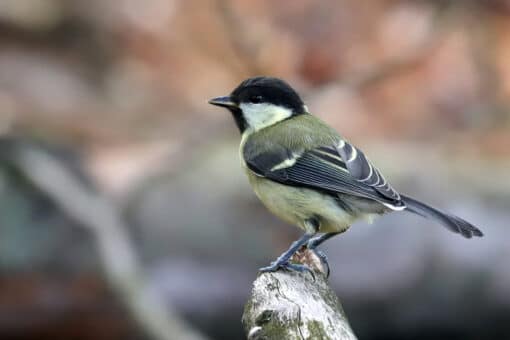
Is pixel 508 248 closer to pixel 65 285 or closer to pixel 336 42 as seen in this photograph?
pixel 65 285

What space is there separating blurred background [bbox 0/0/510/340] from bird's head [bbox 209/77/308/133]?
132 centimetres

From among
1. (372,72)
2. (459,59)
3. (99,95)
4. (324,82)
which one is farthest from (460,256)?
(99,95)

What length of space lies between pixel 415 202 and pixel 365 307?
1.62 metres

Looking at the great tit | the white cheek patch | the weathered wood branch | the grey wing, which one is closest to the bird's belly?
the great tit

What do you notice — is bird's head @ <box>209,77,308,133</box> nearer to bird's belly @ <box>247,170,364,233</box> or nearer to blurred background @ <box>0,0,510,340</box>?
bird's belly @ <box>247,170,364,233</box>

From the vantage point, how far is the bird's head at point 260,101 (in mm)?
3359

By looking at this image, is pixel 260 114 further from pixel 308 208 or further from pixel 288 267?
pixel 288 267

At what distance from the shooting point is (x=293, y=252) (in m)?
2.89

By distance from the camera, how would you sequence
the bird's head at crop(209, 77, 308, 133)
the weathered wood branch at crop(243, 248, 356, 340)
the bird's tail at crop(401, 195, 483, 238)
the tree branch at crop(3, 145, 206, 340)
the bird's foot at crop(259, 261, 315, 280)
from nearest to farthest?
the weathered wood branch at crop(243, 248, 356, 340) < the bird's foot at crop(259, 261, 315, 280) < the bird's tail at crop(401, 195, 483, 238) < the bird's head at crop(209, 77, 308, 133) < the tree branch at crop(3, 145, 206, 340)

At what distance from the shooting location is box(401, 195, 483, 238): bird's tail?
2.87 meters

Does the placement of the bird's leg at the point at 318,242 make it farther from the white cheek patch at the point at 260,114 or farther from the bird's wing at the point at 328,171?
the white cheek patch at the point at 260,114

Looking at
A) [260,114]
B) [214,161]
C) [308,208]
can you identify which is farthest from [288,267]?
[214,161]

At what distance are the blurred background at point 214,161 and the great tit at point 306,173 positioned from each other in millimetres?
1347

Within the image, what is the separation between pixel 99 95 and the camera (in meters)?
7.13
